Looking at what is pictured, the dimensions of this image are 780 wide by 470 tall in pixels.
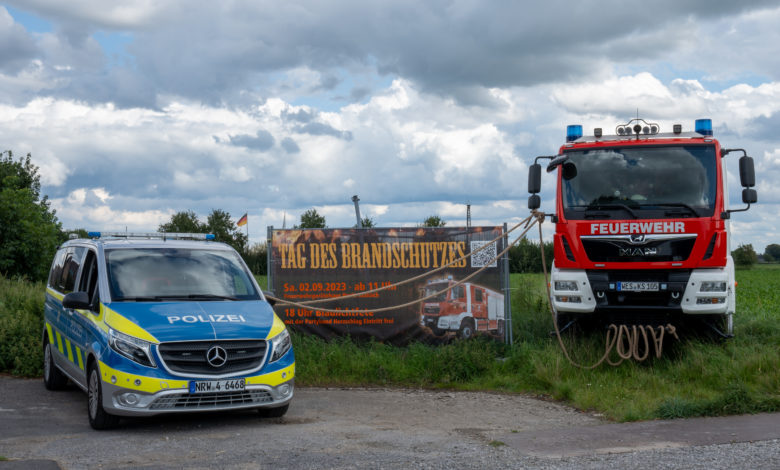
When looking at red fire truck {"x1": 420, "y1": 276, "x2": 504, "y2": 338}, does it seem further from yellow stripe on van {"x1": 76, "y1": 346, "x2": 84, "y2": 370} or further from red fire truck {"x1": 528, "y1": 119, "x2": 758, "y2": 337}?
yellow stripe on van {"x1": 76, "y1": 346, "x2": 84, "y2": 370}

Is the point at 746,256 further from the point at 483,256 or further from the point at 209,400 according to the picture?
the point at 209,400

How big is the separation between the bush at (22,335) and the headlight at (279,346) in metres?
5.76

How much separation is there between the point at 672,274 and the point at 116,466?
7.71 m

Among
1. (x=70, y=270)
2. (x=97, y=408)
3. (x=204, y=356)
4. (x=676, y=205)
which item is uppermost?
(x=676, y=205)

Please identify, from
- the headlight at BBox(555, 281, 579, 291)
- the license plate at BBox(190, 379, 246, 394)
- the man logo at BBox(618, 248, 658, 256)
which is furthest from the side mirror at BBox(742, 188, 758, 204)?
the license plate at BBox(190, 379, 246, 394)

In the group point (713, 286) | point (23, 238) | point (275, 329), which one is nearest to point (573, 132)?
point (713, 286)

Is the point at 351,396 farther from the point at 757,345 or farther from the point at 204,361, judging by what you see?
the point at 757,345

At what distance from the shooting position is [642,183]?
10.8 meters

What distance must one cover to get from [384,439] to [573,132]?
20.5ft

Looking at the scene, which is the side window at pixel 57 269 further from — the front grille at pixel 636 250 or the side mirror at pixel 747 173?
the side mirror at pixel 747 173

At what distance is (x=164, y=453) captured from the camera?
22.6ft

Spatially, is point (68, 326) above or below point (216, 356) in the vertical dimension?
above

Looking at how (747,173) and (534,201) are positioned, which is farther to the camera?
(534,201)

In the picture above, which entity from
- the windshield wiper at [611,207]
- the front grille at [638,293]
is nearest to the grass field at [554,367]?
the front grille at [638,293]
